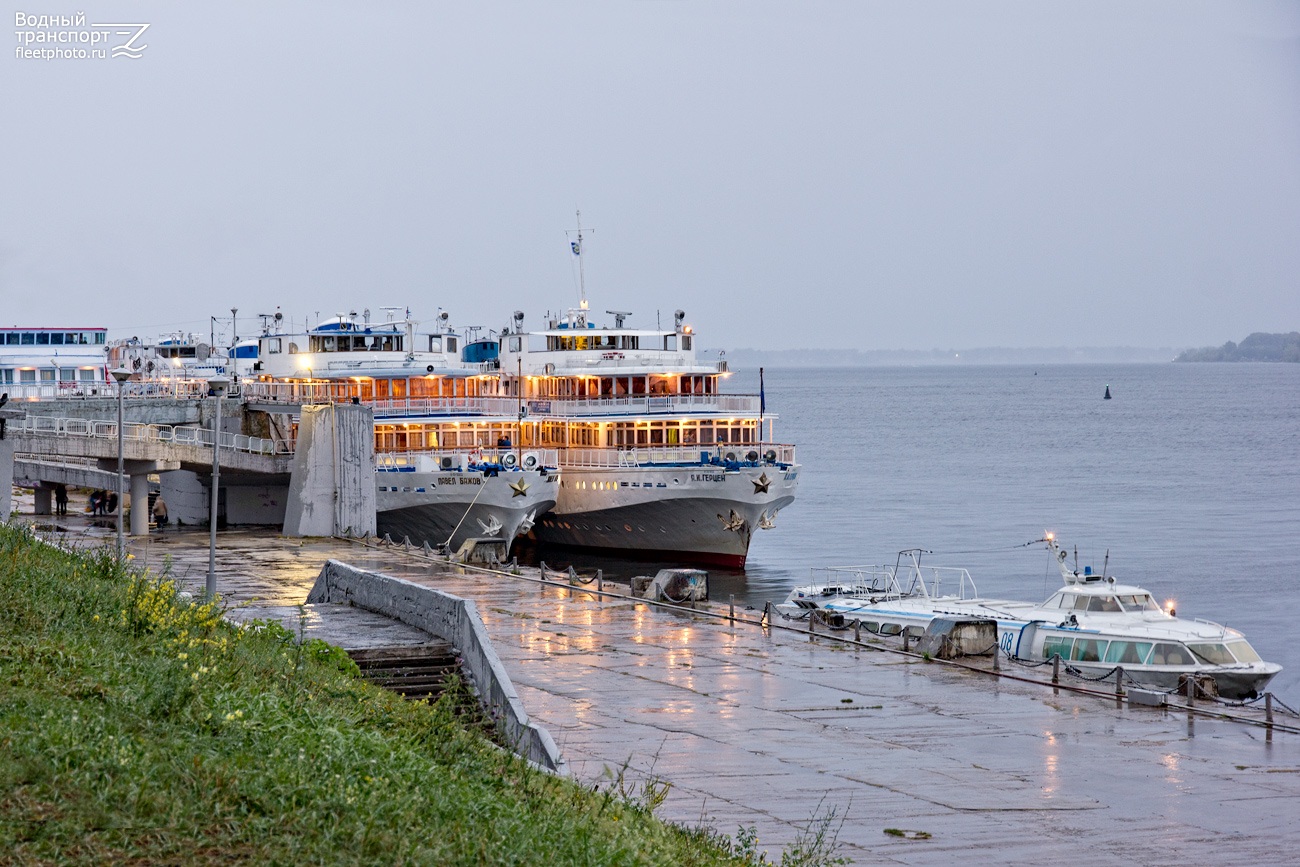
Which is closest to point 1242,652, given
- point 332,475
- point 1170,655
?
point 1170,655

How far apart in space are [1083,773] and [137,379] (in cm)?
8305

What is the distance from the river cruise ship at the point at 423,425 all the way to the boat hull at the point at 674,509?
6.17 feet

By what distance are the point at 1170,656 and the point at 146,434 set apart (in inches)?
1304

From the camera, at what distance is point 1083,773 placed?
64.0 ft

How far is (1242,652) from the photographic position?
34.1 metres

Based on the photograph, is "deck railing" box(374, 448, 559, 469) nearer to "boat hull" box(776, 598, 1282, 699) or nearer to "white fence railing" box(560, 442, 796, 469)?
"white fence railing" box(560, 442, 796, 469)

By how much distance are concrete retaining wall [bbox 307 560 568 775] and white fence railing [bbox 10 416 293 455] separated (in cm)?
2074

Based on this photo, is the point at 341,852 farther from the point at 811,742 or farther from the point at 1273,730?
A: the point at 1273,730

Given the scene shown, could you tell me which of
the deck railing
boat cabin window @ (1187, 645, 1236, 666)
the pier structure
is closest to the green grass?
boat cabin window @ (1187, 645, 1236, 666)

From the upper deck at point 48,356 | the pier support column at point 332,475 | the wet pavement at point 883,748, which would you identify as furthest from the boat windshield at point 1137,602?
the upper deck at point 48,356

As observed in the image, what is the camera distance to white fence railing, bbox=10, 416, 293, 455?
4981cm

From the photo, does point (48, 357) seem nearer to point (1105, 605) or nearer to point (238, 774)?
point (1105, 605)

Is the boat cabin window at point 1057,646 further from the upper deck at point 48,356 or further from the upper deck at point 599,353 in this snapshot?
the upper deck at point 48,356

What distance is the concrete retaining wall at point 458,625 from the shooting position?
58.6 ft
